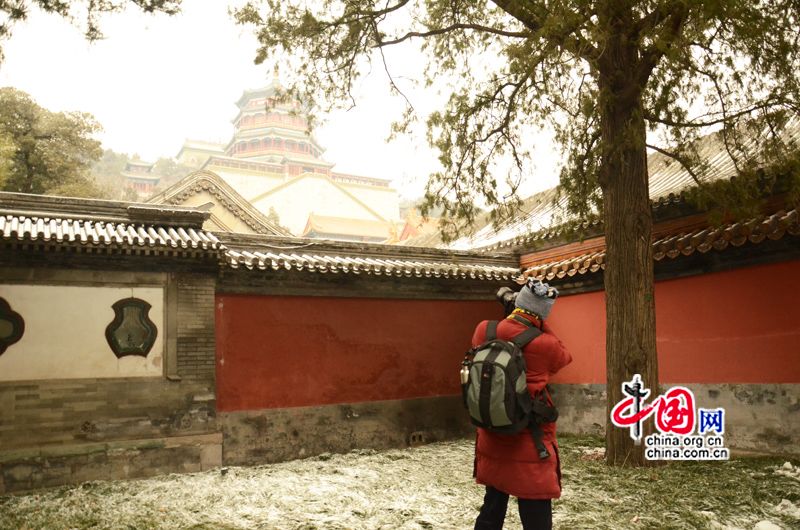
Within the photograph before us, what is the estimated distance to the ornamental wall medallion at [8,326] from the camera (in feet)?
23.5

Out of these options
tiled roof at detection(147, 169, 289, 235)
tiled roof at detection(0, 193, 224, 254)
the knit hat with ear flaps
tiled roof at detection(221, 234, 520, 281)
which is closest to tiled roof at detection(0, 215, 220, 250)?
tiled roof at detection(0, 193, 224, 254)

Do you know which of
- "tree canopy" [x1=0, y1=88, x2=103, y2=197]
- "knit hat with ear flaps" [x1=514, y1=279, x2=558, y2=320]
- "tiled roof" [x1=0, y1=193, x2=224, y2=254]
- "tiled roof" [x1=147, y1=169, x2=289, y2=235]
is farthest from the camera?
"tiled roof" [x1=147, y1=169, x2=289, y2=235]

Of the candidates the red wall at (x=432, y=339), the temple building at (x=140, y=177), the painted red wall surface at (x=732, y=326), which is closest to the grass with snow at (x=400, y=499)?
the painted red wall surface at (x=732, y=326)

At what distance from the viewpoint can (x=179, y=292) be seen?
26.3 ft

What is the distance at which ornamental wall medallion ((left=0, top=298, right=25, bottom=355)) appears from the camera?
7156mm

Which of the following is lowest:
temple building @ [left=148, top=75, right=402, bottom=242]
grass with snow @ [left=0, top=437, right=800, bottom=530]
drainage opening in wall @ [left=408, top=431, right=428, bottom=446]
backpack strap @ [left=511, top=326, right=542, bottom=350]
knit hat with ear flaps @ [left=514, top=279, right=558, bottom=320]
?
drainage opening in wall @ [left=408, top=431, right=428, bottom=446]

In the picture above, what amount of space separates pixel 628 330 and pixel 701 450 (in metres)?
1.98

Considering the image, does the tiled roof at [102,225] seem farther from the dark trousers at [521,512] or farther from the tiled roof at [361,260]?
the dark trousers at [521,512]

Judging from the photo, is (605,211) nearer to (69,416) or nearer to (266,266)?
(266,266)

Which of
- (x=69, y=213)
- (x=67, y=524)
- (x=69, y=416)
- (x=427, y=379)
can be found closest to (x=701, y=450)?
(x=427, y=379)

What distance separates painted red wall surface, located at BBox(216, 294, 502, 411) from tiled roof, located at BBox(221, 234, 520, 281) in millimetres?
614

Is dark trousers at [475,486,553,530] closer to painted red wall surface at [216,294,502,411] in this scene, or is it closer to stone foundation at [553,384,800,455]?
stone foundation at [553,384,800,455]

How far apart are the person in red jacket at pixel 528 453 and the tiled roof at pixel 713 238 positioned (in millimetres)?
4296

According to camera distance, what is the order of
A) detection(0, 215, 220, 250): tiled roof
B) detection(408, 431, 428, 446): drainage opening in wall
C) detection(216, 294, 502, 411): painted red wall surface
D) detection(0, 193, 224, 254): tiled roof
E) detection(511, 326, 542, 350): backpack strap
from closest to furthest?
1. detection(511, 326, 542, 350): backpack strap
2. detection(0, 215, 220, 250): tiled roof
3. detection(0, 193, 224, 254): tiled roof
4. detection(216, 294, 502, 411): painted red wall surface
5. detection(408, 431, 428, 446): drainage opening in wall
